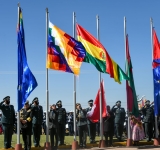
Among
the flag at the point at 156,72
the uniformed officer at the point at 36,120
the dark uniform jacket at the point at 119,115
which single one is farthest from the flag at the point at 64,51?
the dark uniform jacket at the point at 119,115

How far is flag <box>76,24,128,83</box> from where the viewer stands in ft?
49.0

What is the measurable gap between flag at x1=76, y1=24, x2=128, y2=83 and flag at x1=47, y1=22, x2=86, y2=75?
46 centimetres

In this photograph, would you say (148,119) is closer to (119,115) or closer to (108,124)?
(119,115)

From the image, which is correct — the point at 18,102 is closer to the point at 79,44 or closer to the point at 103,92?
the point at 79,44

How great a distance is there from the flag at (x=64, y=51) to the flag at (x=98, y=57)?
0.46 m

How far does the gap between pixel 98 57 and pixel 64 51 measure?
1456mm

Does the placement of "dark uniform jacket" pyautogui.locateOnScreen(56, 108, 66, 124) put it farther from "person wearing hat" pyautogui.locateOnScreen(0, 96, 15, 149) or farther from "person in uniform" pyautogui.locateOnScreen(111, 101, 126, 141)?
"person in uniform" pyautogui.locateOnScreen(111, 101, 126, 141)

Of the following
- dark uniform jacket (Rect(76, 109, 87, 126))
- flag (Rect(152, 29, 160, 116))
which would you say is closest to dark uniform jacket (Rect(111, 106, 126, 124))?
flag (Rect(152, 29, 160, 116))

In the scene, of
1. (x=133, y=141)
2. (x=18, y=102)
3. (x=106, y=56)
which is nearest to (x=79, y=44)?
(x=106, y=56)

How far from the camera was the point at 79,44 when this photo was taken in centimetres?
1465

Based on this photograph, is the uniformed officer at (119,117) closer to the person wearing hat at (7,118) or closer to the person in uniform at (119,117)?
the person in uniform at (119,117)

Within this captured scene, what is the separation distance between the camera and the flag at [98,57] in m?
14.9

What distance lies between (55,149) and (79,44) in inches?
169

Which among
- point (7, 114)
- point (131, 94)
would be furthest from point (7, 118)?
point (131, 94)
